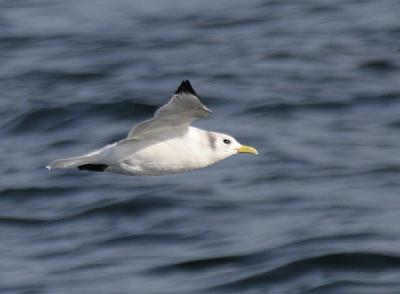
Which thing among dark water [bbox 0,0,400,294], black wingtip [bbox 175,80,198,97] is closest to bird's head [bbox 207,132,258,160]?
black wingtip [bbox 175,80,198,97]

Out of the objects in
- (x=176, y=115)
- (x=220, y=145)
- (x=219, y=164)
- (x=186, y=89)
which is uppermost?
(x=186, y=89)

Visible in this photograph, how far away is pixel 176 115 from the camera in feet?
37.9

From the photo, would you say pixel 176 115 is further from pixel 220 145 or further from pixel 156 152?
pixel 220 145

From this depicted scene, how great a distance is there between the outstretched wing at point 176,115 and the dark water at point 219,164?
2830 mm

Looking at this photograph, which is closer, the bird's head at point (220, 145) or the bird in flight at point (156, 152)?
the bird in flight at point (156, 152)

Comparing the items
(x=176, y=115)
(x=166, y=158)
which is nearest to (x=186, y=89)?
(x=176, y=115)

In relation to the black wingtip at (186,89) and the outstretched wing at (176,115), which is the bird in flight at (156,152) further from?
the black wingtip at (186,89)

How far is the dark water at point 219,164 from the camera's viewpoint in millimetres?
15031

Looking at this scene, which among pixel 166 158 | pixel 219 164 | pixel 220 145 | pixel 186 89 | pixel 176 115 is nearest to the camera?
pixel 186 89

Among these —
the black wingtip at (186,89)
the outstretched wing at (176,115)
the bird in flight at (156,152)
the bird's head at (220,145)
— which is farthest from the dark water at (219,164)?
the black wingtip at (186,89)

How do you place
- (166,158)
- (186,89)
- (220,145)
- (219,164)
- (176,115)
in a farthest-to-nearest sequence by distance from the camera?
(219,164)
(220,145)
(166,158)
(176,115)
(186,89)

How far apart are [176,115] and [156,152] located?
50 cm

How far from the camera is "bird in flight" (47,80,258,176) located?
1179 cm

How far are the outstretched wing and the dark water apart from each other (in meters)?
2.83
